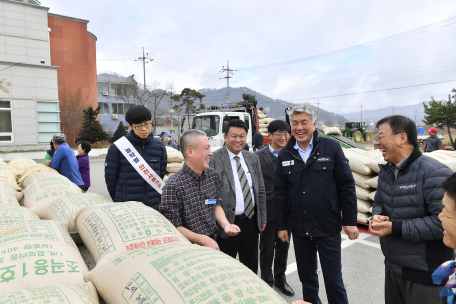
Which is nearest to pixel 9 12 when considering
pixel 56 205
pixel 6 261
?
pixel 56 205

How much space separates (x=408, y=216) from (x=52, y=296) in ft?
6.89

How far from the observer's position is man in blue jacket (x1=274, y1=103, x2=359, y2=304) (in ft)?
7.70

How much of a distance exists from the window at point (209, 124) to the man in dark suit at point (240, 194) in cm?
718

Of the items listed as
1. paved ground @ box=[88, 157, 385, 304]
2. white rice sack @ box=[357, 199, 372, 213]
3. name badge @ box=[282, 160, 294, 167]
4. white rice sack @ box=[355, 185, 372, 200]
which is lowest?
paved ground @ box=[88, 157, 385, 304]

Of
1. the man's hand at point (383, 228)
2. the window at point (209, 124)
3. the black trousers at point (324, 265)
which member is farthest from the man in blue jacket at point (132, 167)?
the window at point (209, 124)

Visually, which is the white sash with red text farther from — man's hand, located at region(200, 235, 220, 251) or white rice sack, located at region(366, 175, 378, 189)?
white rice sack, located at region(366, 175, 378, 189)

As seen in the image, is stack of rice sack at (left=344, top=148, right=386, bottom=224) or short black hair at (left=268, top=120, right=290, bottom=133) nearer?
short black hair at (left=268, top=120, right=290, bottom=133)

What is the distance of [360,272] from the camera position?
3.44 metres

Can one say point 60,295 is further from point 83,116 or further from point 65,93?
point 65,93

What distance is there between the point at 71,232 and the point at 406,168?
2586mm

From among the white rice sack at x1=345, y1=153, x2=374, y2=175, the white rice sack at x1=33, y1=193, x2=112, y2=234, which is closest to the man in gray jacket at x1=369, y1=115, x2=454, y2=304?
the white rice sack at x1=33, y1=193, x2=112, y2=234

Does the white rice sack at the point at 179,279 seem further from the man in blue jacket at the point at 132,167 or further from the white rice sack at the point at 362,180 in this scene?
the white rice sack at the point at 362,180

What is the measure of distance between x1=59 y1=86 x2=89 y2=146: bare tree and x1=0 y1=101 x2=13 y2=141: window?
22.5 ft

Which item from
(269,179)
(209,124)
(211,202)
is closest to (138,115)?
(211,202)
